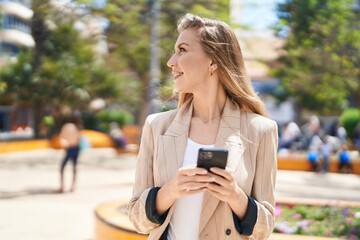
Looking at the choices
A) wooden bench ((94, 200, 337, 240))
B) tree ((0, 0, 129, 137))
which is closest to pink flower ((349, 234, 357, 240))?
wooden bench ((94, 200, 337, 240))

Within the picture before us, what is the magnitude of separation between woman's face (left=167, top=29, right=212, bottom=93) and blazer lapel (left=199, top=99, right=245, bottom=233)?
0.18 metres

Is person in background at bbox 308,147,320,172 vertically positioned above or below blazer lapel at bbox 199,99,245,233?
below

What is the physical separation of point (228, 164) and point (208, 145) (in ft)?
0.43

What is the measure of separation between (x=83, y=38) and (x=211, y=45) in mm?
23161

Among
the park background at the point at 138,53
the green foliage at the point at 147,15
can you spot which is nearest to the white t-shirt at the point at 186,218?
the park background at the point at 138,53

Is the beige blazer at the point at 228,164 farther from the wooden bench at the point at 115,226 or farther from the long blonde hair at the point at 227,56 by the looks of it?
the wooden bench at the point at 115,226

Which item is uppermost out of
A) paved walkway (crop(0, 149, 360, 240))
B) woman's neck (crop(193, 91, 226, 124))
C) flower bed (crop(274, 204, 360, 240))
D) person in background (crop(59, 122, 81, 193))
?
woman's neck (crop(193, 91, 226, 124))

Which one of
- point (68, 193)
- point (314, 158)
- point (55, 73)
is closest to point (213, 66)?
point (68, 193)

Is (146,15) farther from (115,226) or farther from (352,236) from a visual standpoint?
(352,236)

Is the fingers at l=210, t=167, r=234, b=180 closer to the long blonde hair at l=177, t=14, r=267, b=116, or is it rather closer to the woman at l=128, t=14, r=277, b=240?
the woman at l=128, t=14, r=277, b=240

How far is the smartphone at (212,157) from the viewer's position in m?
1.76

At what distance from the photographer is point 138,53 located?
2094 cm

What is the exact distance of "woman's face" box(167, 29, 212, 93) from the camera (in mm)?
2057

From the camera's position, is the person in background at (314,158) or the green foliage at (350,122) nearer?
the person in background at (314,158)
